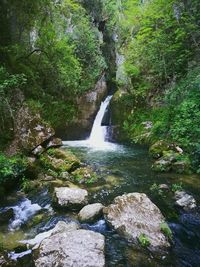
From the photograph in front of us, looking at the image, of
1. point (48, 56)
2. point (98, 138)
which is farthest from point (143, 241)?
point (48, 56)

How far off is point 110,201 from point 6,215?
2.42m

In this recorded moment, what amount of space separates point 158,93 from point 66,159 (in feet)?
26.3

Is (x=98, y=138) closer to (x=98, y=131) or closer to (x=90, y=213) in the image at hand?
(x=98, y=131)

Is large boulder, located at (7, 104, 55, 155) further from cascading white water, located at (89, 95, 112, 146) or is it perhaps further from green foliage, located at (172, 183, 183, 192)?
green foliage, located at (172, 183, 183, 192)

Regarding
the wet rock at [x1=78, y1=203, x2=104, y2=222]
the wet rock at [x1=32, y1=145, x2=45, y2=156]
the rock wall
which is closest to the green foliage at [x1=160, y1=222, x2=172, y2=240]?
the wet rock at [x1=78, y1=203, x2=104, y2=222]

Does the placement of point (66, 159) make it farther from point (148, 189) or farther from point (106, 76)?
point (106, 76)

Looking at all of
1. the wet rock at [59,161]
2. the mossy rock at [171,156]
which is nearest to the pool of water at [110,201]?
the mossy rock at [171,156]

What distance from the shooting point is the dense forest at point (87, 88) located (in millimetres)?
8945

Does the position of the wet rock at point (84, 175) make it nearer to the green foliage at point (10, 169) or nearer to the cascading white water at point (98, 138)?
the green foliage at point (10, 169)

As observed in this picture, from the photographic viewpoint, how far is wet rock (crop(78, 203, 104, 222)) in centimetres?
584

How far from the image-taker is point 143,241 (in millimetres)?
4961

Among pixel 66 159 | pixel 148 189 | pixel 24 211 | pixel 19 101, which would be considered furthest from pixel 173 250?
pixel 19 101

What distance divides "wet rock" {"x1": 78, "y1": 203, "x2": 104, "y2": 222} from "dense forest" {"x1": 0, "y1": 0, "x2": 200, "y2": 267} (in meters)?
1.24

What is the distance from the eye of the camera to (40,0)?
432 inches
